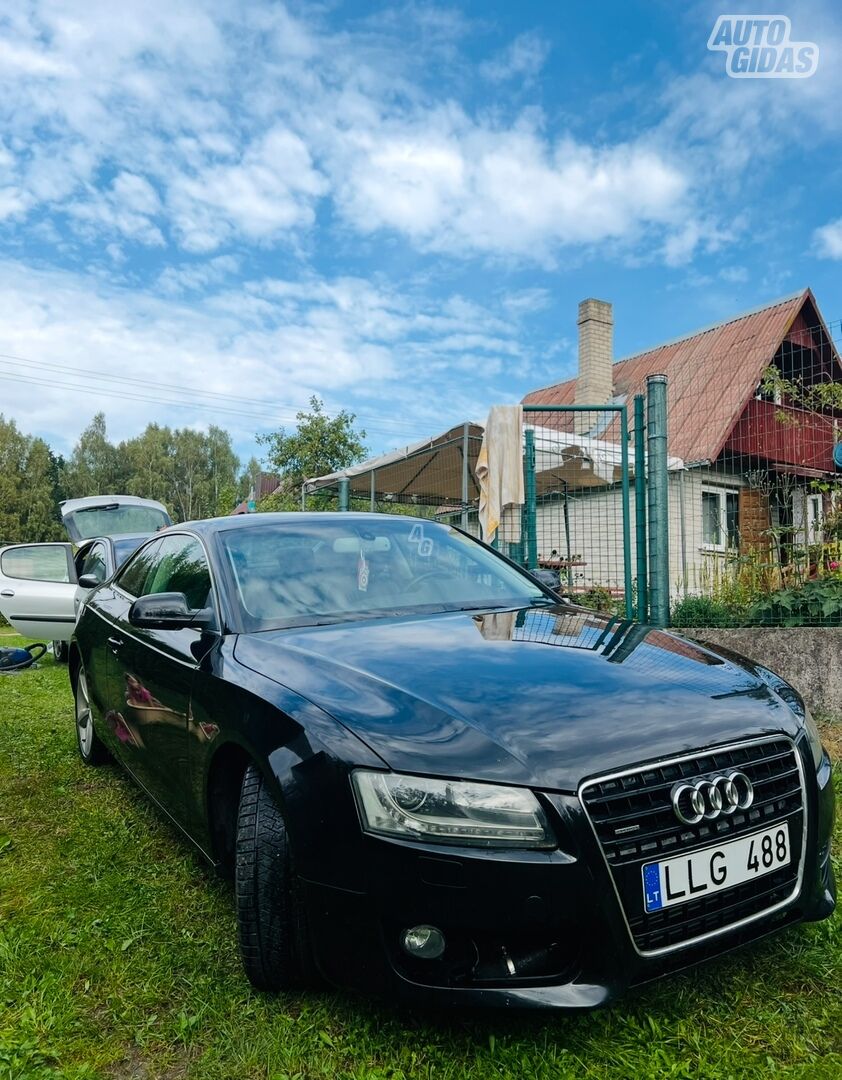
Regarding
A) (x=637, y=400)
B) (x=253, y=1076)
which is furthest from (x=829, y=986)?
(x=637, y=400)

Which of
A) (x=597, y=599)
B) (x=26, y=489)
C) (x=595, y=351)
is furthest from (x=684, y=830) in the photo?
(x=26, y=489)

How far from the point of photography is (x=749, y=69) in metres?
6.85

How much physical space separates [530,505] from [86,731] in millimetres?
3713

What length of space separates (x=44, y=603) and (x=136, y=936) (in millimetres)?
6274

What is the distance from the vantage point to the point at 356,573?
301cm

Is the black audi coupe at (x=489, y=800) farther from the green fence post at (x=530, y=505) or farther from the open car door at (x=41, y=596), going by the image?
the open car door at (x=41, y=596)

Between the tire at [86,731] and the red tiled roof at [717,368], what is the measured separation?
11231 mm

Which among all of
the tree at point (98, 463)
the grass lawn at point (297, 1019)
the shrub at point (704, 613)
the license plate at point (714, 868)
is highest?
the tree at point (98, 463)

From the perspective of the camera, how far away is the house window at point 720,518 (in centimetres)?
664

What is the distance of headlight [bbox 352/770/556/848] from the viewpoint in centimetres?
167

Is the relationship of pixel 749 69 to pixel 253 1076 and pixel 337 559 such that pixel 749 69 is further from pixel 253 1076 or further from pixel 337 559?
pixel 253 1076

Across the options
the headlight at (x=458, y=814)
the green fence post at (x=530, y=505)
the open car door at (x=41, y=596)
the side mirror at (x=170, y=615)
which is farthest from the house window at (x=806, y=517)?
the open car door at (x=41, y=596)

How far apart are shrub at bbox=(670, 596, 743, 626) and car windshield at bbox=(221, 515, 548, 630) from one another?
2887mm

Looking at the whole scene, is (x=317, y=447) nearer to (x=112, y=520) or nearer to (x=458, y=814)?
(x=112, y=520)
